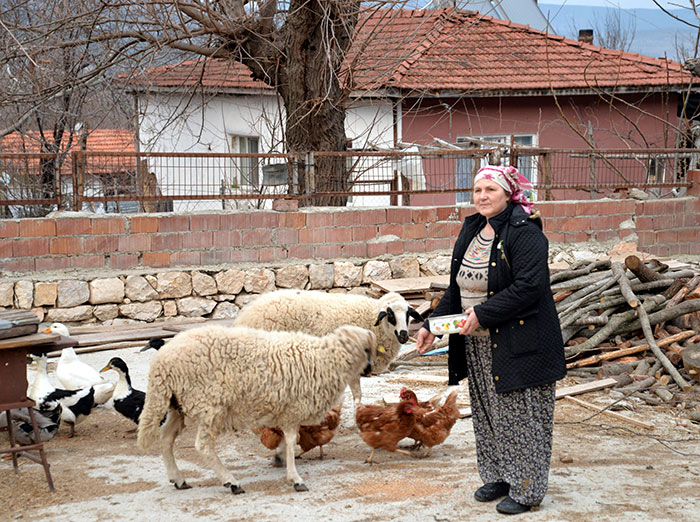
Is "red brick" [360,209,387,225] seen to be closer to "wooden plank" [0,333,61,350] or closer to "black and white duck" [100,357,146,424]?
"black and white duck" [100,357,146,424]

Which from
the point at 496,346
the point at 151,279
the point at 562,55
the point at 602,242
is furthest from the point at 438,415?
the point at 562,55

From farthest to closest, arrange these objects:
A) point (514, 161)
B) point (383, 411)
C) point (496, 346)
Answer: point (514, 161) → point (383, 411) → point (496, 346)

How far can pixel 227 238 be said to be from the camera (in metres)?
10.8

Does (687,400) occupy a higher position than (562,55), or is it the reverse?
(562,55)

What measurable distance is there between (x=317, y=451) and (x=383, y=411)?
75 cm

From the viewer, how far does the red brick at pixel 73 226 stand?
10.0 metres

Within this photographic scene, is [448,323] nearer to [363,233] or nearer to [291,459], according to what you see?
[291,459]

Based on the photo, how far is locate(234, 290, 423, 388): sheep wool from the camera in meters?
6.93

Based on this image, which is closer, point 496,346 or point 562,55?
point 496,346

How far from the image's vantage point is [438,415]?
5.89 meters

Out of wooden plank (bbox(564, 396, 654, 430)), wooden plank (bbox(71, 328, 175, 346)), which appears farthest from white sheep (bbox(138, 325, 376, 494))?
wooden plank (bbox(71, 328, 175, 346))

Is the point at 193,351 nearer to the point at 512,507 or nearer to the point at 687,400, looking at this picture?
the point at 512,507

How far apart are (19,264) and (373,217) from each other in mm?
4714

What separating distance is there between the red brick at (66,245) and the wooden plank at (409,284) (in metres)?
3.92
